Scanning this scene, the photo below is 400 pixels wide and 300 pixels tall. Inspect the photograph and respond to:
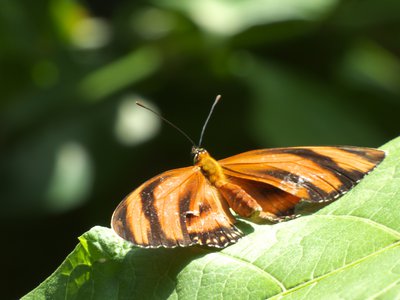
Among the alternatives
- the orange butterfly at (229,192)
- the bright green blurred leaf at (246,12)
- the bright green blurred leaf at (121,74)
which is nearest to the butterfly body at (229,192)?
the orange butterfly at (229,192)

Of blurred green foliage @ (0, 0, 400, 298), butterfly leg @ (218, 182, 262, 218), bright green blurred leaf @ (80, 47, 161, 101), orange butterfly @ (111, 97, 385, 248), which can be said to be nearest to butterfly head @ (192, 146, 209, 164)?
orange butterfly @ (111, 97, 385, 248)

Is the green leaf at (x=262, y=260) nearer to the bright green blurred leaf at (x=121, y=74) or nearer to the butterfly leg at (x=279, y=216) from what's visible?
the butterfly leg at (x=279, y=216)

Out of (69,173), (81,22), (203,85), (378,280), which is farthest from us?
(81,22)

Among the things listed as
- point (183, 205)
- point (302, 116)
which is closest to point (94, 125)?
point (302, 116)

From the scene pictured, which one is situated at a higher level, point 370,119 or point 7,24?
point 7,24

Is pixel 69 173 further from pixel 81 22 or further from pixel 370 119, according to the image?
pixel 370 119

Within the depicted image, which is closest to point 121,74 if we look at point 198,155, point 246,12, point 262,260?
point 246,12

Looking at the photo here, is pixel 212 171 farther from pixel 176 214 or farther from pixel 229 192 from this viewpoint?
pixel 176 214
